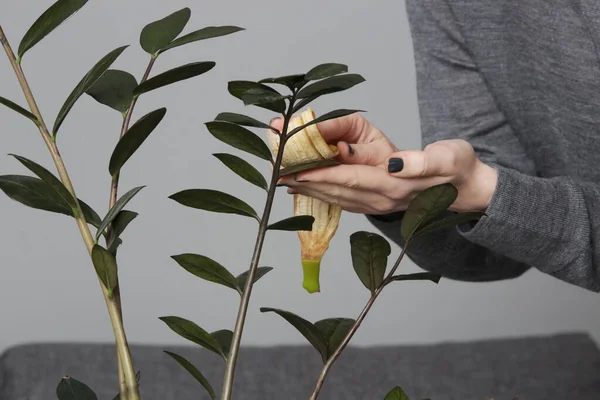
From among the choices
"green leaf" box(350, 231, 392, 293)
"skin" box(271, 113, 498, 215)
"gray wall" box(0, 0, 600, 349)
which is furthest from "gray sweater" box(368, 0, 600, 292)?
"gray wall" box(0, 0, 600, 349)

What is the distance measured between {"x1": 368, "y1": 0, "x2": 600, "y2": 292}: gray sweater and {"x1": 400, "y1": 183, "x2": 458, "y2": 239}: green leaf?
0.40 meters

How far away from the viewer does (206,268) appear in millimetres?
583

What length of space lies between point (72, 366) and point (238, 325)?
0.92 metres

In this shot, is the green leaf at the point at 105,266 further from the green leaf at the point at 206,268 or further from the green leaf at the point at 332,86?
the green leaf at the point at 332,86

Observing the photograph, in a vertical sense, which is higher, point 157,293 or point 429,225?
point 429,225

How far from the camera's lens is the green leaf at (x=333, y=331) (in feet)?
1.92

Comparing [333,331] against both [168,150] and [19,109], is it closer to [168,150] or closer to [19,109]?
[19,109]

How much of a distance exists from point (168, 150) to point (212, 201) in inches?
70.9

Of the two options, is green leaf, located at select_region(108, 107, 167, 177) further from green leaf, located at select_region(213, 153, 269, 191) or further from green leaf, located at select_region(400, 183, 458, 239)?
green leaf, located at select_region(400, 183, 458, 239)

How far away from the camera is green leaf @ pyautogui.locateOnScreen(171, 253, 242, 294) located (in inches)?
22.7

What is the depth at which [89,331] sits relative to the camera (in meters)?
2.30

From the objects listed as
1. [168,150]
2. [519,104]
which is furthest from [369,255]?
[168,150]

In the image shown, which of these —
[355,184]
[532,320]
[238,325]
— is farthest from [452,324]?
[238,325]

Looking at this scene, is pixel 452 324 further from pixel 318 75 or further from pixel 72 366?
pixel 318 75
